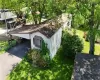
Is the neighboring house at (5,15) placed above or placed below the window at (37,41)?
above

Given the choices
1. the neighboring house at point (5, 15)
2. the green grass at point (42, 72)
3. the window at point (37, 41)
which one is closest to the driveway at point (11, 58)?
the green grass at point (42, 72)

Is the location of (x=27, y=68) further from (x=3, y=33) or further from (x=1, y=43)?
(x=3, y=33)

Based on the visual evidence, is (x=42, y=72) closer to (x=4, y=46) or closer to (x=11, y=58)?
(x=11, y=58)

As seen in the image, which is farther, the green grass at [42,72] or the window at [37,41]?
the window at [37,41]

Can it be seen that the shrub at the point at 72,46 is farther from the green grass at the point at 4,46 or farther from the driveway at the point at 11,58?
the green grass at the point at 4,46

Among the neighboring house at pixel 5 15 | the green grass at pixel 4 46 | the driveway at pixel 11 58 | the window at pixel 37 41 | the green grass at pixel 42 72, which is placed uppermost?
the neighboring house at pixel 5 15

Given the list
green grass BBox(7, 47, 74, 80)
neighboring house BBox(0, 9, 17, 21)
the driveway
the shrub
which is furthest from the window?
neighboring house BBox(0, 9, 17, 21)

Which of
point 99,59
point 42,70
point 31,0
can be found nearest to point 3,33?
point 31,0
